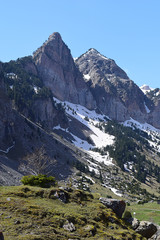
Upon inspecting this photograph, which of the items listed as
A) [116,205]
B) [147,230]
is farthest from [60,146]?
[147,230]

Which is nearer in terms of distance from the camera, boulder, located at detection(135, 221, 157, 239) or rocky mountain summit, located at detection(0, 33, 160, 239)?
rocky mountain summit, located at detection(0, 33, 160, 239)

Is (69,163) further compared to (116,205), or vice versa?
(69,163)

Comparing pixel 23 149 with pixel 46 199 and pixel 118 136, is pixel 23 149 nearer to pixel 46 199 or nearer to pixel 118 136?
pixel 46 199

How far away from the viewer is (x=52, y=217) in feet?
A: 50.0

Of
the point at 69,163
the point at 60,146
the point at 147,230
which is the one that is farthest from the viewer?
the point at 60,146

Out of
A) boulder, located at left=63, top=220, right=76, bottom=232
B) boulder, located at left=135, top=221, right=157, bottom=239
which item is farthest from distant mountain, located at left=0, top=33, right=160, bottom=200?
boulder, located at left=63, top=220, right=76, bottom=232

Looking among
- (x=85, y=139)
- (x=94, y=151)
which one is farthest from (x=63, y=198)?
(x=85, y=139)

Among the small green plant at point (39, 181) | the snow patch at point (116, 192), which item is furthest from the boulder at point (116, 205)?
the snow patch at point (116, 192)

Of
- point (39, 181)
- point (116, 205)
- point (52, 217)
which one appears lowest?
point (39, 181)

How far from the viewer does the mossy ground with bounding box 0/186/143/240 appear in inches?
522

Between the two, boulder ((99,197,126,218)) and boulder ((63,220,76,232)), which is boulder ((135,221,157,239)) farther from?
boulder ((63,220,76,232))

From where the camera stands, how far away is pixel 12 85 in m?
162

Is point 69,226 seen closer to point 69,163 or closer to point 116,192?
point 116,192

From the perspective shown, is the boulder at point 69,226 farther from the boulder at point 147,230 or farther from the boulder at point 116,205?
the boulder at point 147,230
